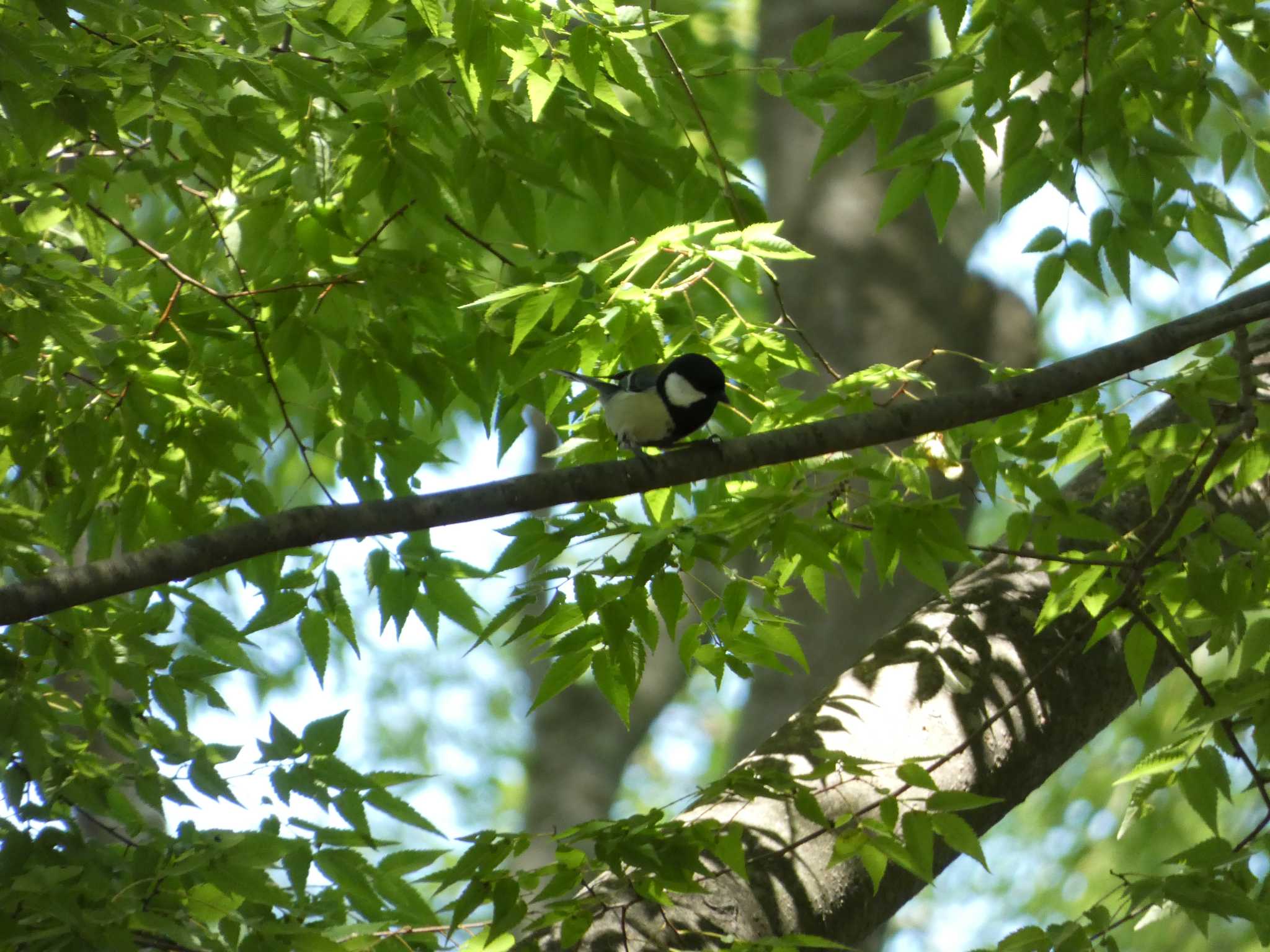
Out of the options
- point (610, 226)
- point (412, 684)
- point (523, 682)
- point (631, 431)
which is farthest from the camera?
point (412, 684)

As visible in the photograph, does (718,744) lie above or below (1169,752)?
above

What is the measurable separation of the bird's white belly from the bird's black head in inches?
1.6

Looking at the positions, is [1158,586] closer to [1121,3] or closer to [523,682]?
[1121,3]

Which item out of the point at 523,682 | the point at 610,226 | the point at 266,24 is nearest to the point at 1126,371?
the point at 610,226

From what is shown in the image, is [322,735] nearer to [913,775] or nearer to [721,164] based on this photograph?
[913,775]

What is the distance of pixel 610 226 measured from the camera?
3.32 m

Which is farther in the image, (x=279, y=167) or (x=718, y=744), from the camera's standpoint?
(x=718, y=744)

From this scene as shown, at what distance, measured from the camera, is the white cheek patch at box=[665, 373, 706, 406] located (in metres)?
2.89

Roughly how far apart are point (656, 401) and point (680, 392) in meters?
0.07

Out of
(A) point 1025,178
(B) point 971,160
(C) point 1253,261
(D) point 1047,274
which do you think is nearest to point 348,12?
(B) point 971,160

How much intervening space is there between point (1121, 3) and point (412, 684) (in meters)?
11.4

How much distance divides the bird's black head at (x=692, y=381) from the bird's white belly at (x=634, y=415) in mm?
42

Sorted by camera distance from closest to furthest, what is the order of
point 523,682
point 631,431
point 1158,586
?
point 1158,586 → point 631,431 → point 523,682

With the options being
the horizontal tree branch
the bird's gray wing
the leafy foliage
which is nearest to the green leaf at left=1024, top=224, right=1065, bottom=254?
the leafy foliage
